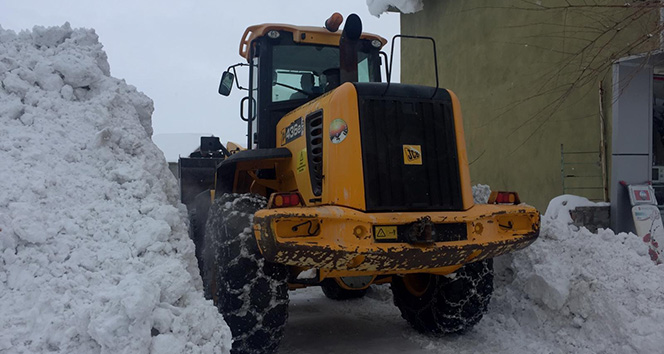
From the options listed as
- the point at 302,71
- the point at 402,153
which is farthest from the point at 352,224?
the point at 302,71

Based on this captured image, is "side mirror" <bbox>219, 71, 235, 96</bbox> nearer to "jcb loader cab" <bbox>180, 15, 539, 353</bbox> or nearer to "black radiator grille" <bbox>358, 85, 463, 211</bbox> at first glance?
"jcb loader cab" <bbox>180, 15, 539, 353</bbox>

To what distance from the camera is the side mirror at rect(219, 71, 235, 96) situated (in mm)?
5406

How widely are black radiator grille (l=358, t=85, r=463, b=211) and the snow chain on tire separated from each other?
0.89 m

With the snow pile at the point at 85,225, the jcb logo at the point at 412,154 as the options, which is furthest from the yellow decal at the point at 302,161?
the snow pile at the point at 85,225

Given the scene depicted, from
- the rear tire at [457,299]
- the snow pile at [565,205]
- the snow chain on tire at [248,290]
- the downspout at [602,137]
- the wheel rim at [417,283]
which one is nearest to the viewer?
the snow chain on tire at [248,290]

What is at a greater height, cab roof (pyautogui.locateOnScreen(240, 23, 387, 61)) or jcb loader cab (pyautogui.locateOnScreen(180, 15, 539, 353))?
cab roof (pyautogui.locateOnScreen(240, 23, 387, 61))

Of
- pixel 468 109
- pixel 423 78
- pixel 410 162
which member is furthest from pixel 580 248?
pixel 423 78

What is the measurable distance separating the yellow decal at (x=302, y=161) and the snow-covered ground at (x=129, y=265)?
0.99 m

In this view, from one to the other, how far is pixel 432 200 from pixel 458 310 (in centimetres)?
121

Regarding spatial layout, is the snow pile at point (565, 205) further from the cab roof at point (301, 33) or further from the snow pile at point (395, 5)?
the snow pile at point (395, 5)

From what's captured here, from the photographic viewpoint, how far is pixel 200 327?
292cm

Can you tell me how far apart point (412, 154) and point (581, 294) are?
201cm

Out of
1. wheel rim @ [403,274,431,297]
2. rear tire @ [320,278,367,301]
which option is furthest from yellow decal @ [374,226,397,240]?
rear tire @ [320,278,367,301]

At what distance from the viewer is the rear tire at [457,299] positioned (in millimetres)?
4625
